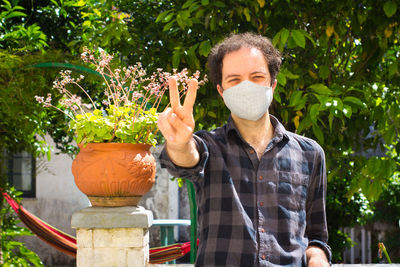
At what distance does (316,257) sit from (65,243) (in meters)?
3.21

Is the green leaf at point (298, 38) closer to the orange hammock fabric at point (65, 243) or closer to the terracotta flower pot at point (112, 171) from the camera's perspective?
the terracotta flower pot at point (112, 171)

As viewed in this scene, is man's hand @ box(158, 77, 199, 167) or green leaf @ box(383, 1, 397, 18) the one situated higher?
green leaf @ box(383, 1, 397, 18)

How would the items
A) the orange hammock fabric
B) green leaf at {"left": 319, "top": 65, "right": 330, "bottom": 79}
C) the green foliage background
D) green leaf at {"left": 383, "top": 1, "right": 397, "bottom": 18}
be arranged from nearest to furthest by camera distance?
1. green leaf at {"left": 383, "top": 1, "right": 397, "bottom": 18}
2. the green foliage background
3. green leaf at {"left": 319, "top": 65, "right": 330, "bottom": 79}
4. the orange hammock fabric

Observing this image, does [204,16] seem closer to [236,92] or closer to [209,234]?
[236,92]

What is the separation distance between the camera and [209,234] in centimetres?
148

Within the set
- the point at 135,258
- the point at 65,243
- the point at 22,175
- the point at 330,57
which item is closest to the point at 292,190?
the point at 135,258

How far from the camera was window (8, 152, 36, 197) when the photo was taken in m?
8.26

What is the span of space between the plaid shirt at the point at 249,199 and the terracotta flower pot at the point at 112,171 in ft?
3.76

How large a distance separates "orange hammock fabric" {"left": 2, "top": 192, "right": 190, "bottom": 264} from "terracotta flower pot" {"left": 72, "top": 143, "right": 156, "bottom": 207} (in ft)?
4.59

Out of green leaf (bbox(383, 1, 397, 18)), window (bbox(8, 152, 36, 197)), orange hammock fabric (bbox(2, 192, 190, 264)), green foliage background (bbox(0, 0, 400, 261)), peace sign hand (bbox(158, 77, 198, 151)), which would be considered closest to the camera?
peace sign hand (bbox(158, 77, 198, 151))

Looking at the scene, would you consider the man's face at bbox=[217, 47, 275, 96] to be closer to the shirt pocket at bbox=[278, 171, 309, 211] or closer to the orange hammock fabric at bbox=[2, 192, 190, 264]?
the shirt pocket at bbox=[278, 171, 309, 211]

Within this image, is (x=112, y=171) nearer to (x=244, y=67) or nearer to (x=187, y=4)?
(x=187, y=4)

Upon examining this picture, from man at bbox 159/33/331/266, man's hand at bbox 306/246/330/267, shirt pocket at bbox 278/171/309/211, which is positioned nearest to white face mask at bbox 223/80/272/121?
man at bbox 159/33/331/266

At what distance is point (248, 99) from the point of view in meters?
1.49
